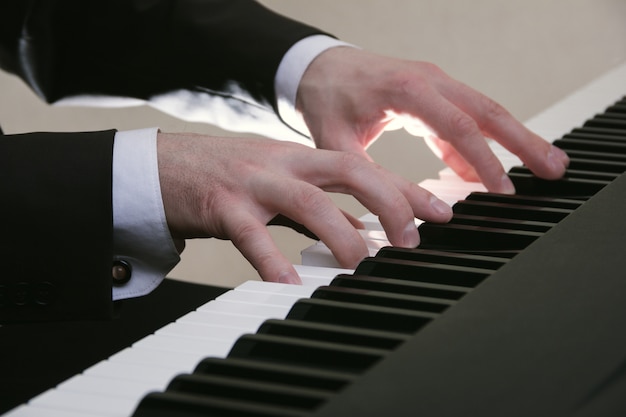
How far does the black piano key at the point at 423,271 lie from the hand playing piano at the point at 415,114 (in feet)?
1.00

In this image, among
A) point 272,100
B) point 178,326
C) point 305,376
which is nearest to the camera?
point 305,376

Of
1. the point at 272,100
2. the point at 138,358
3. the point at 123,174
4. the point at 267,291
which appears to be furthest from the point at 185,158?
the point at 272,100

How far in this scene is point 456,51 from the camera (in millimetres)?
4195

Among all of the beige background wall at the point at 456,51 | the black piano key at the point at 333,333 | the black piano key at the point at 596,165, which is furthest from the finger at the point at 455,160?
the beige background wall at the point at 456,51

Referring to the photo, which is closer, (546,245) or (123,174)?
(546,245)

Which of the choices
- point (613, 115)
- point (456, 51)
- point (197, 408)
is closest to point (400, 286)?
point (197, 408)

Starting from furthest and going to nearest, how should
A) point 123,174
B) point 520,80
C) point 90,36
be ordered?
point 520,80 → point 90,36 → point 123,174

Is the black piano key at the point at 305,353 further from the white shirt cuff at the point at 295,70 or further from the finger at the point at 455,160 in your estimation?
the white shirt cuff at the point at 295,70

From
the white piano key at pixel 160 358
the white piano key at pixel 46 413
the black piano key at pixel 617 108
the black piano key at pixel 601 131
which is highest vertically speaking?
the black piano key at pixel 617 108

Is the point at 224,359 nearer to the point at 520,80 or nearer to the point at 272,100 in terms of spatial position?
the point at 272,100

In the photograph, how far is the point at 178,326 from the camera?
0.64m

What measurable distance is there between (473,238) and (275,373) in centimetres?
35

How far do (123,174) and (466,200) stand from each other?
1.15ft

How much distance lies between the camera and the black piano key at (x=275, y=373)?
1.72 feet
